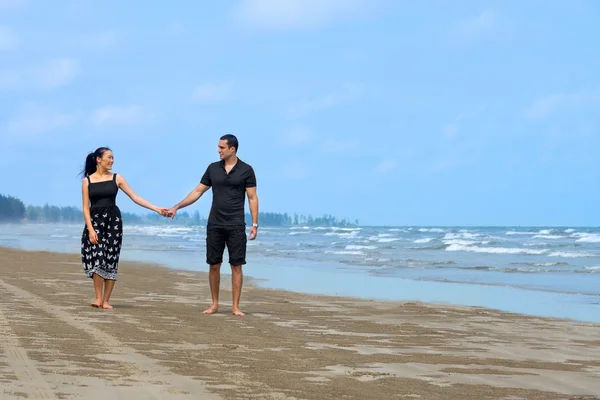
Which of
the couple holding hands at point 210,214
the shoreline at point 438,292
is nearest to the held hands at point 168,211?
the couple holding hands at point 210,214

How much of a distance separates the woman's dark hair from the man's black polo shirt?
1.21 m

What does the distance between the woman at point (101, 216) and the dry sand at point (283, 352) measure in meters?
0.42

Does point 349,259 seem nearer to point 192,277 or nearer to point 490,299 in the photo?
point 192,277

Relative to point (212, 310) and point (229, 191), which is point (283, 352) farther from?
point (212, 310)

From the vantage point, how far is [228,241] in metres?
9.26

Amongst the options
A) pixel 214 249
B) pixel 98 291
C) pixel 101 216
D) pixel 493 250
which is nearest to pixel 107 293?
pixel 98 291

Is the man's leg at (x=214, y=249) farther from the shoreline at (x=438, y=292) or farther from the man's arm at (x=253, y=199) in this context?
the shoreline at (x=438, y=292)

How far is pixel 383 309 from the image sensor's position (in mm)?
10961

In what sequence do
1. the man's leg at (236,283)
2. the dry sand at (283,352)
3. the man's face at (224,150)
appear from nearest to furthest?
the dry sand at (283,352), the man's face at (224,150), the man's leg at (236,283)

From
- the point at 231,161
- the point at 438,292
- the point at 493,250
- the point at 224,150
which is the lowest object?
the point at 438,292

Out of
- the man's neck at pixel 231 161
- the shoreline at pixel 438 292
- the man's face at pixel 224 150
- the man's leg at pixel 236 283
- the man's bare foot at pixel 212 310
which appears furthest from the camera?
the shoreline at pixel 438 292

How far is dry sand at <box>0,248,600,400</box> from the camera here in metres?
4.95

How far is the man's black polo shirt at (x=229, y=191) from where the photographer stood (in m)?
9.12

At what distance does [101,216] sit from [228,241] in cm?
144
